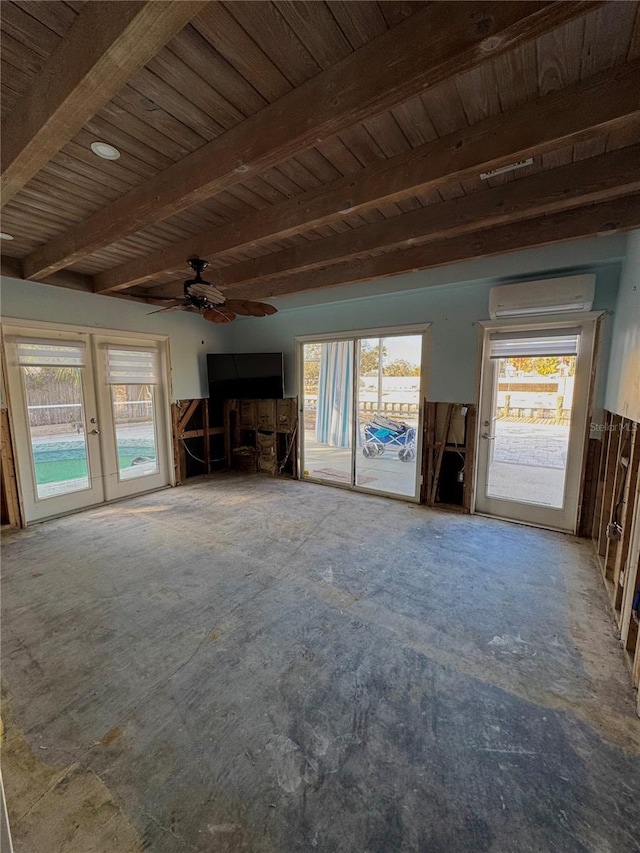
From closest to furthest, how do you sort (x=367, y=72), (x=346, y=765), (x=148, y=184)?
(x=367, y=72)
(x=346, y=765)
(x=148, y=184)

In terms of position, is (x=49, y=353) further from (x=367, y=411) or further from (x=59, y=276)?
(x=367, y=411)

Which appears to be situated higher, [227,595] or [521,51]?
[521,51]

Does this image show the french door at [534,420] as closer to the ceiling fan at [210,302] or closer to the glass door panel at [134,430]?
the ceiling fan at [210,302]

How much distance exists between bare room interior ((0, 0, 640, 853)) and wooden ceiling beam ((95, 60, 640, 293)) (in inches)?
0.6

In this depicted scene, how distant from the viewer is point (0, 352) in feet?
12.3

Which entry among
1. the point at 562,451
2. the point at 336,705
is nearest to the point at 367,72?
the point at 336,705

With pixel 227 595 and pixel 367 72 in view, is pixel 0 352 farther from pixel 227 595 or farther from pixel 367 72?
pixel 367 72

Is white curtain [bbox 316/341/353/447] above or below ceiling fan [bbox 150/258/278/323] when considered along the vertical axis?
below

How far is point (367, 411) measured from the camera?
21.9 ft

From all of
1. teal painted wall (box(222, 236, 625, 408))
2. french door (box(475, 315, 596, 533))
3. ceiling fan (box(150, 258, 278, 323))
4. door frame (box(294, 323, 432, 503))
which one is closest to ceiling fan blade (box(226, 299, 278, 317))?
ceiling fan (box(150, 258, 278, 323))

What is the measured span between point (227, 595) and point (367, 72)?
10.3 feet

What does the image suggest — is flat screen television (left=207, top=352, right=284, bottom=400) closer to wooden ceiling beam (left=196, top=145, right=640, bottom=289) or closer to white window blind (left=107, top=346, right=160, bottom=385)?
white window blind (left=107, top=346, right=160, bottom=385)

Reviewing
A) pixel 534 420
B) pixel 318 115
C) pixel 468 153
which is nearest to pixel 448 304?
pixel 534 420

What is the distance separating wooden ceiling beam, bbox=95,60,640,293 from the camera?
1488 mm
